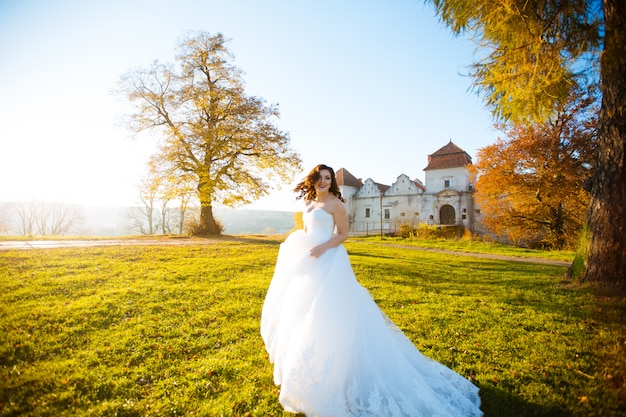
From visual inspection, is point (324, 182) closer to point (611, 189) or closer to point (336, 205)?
point (336, 205)

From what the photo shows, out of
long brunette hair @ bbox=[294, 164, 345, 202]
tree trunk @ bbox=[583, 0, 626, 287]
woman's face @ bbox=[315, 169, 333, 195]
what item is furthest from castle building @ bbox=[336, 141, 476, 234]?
woman's face @ bbox=[315, 169, 333, 195]

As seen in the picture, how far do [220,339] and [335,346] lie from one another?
108 inches

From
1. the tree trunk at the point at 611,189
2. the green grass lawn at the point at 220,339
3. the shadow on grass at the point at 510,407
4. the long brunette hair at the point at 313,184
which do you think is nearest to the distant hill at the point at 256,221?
the green grass lawn at the point at 220,339

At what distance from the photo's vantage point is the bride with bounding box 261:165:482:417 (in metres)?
3.15

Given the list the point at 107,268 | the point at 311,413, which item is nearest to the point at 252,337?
the point at 311,413

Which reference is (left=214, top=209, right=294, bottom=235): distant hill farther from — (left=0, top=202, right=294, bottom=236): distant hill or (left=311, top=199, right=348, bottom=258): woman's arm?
(left=311, top=199, right=348, bottom=258): woman's arm

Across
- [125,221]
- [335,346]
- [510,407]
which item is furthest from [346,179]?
[335,346]

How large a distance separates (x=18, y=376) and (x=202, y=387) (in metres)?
2.28

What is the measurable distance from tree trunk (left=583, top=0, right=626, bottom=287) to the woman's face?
665 centimetres

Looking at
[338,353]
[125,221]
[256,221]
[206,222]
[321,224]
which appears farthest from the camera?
[256,221]

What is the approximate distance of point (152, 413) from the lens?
337 centimetres

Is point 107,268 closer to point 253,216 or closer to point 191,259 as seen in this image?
point 191,259

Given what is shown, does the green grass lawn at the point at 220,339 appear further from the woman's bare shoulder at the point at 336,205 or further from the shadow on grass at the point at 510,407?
the woman's bare shoulder at the point at 336,205

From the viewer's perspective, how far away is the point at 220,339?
525 cm
